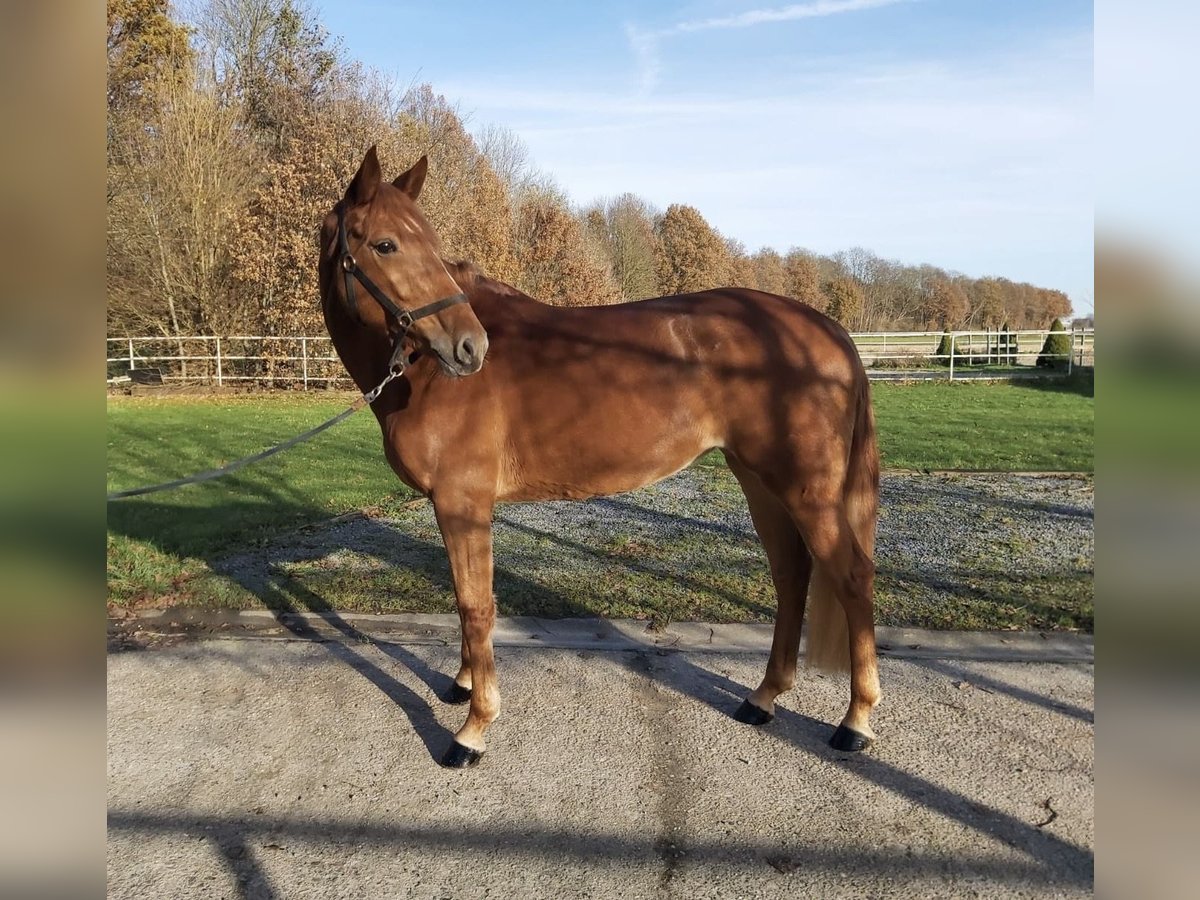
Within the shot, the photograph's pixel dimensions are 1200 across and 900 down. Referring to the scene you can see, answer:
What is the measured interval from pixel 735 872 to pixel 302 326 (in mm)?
22693

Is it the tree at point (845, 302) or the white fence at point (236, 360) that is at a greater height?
the tree at point (845, 302)

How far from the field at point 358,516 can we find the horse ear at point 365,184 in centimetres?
278

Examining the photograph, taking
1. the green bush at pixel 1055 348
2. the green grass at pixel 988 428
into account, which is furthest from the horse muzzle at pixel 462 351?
the green bush at pixel 1055 348

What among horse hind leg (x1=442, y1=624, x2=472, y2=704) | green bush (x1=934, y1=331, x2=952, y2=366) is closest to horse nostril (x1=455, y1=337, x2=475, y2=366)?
horse hind leg (x1=442, y1=624, x2=472, y2=704)

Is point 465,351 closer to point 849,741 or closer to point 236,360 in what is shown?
point 849,741

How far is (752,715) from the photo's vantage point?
3.42 metres

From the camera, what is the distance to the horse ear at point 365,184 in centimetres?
296

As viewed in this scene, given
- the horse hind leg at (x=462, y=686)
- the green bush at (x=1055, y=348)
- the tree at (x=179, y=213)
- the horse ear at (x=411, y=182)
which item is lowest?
the horse hind leg at (x=462, y=686)

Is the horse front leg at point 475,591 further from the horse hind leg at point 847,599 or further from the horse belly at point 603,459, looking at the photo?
the horse hind leg at point 847,599

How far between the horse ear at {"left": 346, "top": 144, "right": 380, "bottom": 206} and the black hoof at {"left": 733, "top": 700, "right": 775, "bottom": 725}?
112 inches

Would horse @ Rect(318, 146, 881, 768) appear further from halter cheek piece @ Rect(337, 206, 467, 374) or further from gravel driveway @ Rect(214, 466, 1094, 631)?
gravel driveway @ Rect(214, 466, 1094, 631)

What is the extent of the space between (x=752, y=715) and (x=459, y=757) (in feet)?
4.49

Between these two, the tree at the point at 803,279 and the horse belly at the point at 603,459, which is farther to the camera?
the tree at the point at 803,279
